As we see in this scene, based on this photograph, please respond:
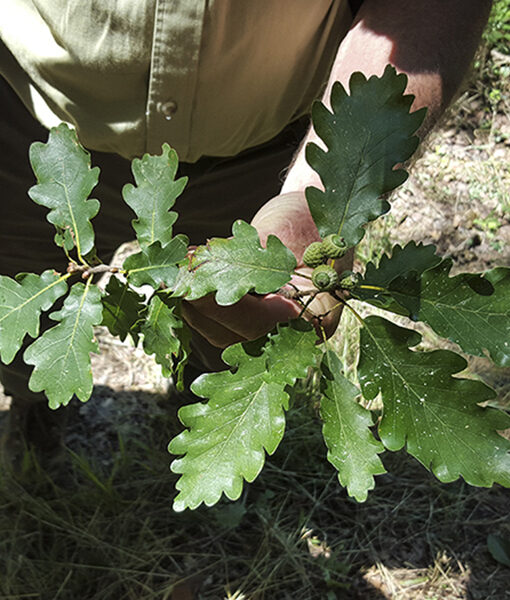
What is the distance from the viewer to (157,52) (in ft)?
5.19

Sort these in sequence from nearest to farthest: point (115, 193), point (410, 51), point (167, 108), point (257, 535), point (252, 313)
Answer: point (252, 313) → point (410, 51) → point (167, 108) → point (115, 193) → point (257, 535)

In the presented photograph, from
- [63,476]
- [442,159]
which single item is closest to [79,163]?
[63,476]

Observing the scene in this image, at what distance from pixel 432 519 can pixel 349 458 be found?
177 centimetres

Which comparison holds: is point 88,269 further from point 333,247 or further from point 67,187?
point 333,247

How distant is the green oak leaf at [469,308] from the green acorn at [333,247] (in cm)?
13

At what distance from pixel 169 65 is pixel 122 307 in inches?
31.2

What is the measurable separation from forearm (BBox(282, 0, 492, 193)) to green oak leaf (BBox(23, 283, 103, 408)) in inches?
27.4

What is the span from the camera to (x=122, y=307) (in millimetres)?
1078

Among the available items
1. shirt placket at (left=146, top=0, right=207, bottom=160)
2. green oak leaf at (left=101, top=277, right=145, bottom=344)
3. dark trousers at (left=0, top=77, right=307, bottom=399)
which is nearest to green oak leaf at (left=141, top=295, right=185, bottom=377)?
green oak leaf at (left=101, top=277, right=145, bottom=344)

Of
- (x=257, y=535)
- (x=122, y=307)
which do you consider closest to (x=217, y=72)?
(x=122, y=307)

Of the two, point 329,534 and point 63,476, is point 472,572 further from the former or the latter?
point 63,476

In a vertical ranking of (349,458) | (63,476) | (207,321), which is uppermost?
(349,458)

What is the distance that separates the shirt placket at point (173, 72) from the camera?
5.01ft

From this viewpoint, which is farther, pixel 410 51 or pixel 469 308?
pixel 410 51
